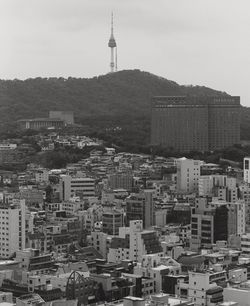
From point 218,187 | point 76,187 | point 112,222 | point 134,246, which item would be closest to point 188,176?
point 218,187

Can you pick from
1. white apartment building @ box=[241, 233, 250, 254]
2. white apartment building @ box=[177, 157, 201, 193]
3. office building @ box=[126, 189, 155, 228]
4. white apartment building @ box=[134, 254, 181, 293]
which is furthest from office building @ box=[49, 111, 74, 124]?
white apartment building @ box=[134, 254, 181, 293]

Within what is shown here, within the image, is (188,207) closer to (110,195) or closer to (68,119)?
(110,195)

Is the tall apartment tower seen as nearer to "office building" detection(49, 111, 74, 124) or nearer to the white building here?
"office building" detection(49, 111, 74, 124)

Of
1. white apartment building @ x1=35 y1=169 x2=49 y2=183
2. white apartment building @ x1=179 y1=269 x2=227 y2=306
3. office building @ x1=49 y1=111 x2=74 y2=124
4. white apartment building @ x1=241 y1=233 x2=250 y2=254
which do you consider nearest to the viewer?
white apartment building @ x1=179 y1=269 x2=227 y2=306

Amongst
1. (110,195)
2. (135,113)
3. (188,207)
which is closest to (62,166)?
(110,195)

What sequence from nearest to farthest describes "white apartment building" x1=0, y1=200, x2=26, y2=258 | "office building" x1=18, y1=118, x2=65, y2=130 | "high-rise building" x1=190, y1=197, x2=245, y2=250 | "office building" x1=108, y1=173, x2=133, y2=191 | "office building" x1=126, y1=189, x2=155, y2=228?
"white apartment building" x1=0, y1=200, x2=26, y2=258, "high-rise building" x1=190, y1=197, x2=245, y2=250, "office building" x1=126, y1=189, x2=155, y2=228, "office building" x1=108, y1=173, x2=133, y2=191, "office building" x1=18, y1=118, x2=65, y2=130

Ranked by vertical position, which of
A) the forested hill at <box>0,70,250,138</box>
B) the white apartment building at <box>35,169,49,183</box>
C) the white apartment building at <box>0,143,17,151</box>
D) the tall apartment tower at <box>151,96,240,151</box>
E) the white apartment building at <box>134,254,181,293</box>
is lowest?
the white apartment building at <box>134,254,181,293</box>

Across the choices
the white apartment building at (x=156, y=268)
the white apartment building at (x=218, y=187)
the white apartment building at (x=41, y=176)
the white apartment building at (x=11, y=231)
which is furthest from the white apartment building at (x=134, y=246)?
the white apartment building at (x=41, y=176)

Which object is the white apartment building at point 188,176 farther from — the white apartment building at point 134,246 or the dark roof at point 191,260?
the dark roof at point 191,260
